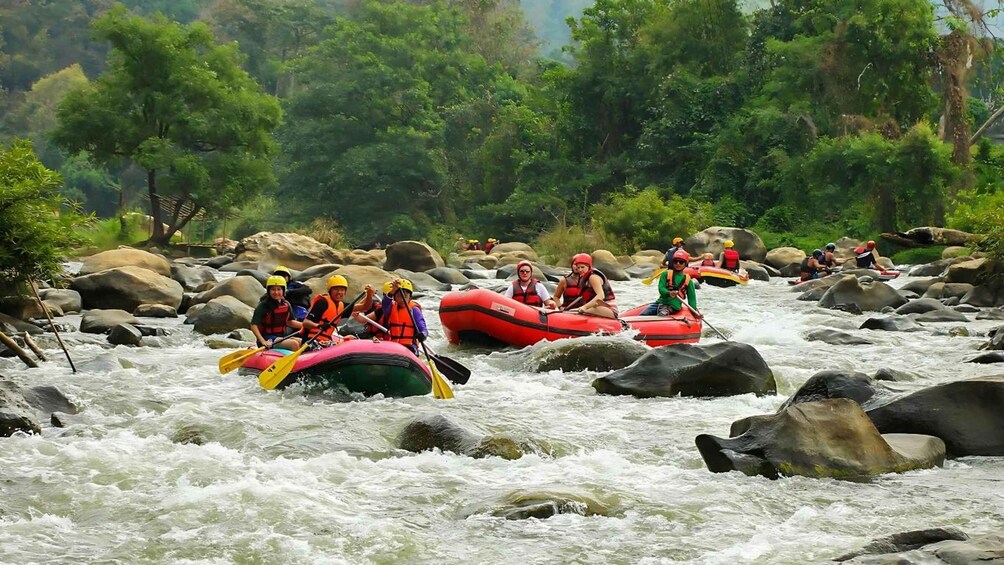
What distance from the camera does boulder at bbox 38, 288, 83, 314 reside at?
15.0 m

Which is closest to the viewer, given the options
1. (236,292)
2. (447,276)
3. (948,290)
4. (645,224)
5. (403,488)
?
(403,488)

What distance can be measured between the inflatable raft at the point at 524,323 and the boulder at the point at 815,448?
5307 millimetres

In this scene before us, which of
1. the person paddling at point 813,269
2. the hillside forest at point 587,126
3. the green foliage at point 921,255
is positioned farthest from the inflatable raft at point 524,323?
the green foliage at point 921,255

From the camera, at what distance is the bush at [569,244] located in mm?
29016

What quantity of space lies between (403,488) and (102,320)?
326 inches

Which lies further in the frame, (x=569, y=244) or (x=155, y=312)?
(x=569, y=244)

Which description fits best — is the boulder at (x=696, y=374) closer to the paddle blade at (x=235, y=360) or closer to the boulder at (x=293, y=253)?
the paddle blade at (x=235, y=360)

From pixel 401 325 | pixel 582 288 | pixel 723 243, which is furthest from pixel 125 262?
pixel 723 243

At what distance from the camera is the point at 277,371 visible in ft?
29.9

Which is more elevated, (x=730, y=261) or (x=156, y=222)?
(x=730, y=261)

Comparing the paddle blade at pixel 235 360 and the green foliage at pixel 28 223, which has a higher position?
the green foliage at pixel 28 223

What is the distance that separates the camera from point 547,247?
98.9ft

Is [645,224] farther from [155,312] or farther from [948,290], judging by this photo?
[155,312]

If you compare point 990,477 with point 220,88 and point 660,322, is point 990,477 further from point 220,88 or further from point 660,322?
point 220,88
